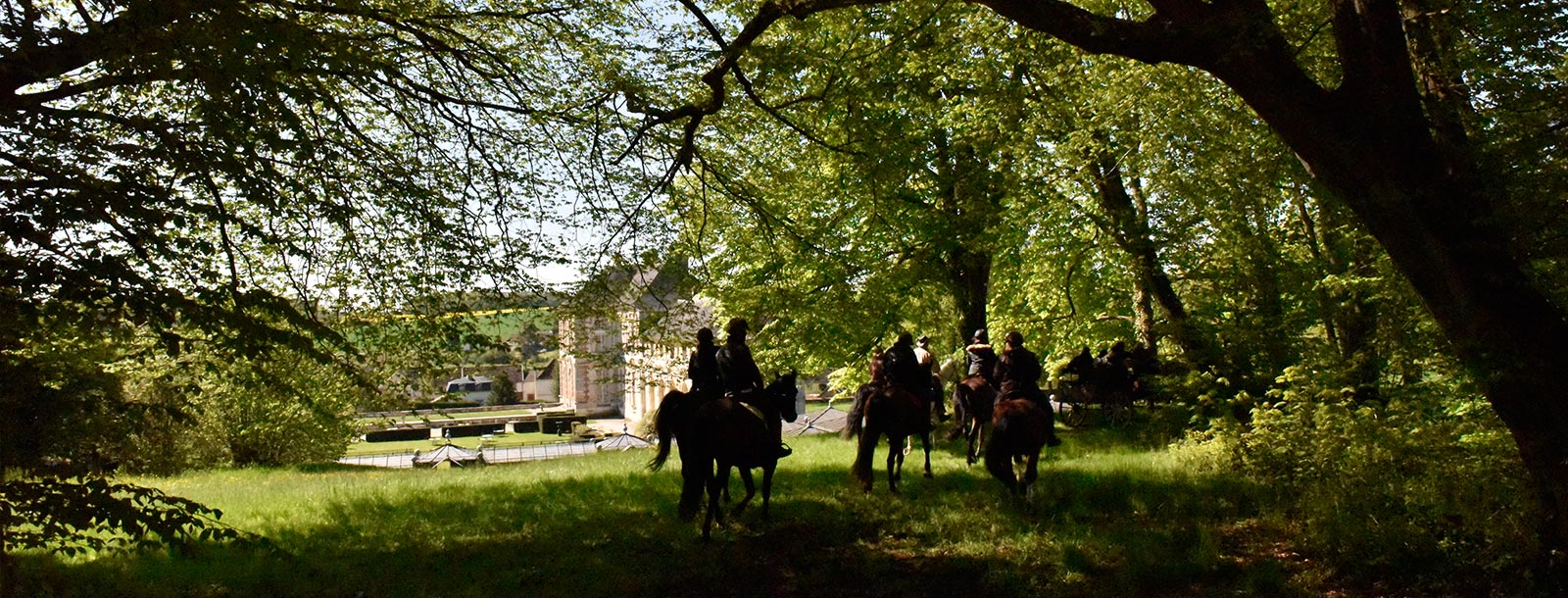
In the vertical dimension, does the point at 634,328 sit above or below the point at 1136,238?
below

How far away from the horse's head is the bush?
4.99 meters

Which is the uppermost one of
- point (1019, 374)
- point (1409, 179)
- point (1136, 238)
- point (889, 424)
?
point (1136, 238)

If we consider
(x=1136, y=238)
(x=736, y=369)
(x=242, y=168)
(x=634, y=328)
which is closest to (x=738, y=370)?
(x=736, y=369)

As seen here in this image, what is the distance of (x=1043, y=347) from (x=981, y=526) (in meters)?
13.5

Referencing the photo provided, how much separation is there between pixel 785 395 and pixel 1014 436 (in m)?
2.60

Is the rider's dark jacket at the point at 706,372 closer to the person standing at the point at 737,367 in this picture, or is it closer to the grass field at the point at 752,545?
the person standing at the point at 737,367

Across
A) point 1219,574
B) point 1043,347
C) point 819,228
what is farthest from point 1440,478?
point 1043,347

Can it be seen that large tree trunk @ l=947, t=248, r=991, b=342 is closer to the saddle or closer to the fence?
the saddle

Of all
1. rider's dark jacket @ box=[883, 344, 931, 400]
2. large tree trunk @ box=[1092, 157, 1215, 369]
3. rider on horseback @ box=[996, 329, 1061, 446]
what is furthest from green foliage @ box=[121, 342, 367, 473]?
Answer: large tree trunk @ box=[1092, 157, 1215, 369]

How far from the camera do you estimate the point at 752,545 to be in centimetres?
978

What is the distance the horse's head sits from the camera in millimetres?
11270

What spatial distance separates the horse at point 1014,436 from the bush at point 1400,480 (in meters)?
2.37

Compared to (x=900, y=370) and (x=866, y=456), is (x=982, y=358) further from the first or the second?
(x=866, y=456)

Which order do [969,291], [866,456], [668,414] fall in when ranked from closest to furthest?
[668,414] < [866,456] < [969,291]
